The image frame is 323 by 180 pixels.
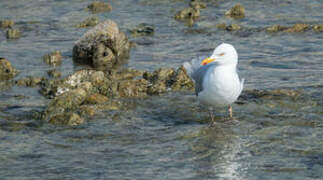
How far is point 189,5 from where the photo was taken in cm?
1864

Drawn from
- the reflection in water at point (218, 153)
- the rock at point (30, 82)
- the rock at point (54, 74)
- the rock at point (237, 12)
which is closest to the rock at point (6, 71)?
the rock at point (30, 82)

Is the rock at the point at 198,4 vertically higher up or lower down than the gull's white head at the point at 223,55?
higher up

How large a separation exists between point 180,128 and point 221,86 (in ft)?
2.83

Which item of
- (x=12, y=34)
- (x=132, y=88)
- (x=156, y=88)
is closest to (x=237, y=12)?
(x=12, y=34)

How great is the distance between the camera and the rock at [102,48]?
13.2 meters

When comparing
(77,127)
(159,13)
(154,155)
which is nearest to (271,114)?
(154,155)

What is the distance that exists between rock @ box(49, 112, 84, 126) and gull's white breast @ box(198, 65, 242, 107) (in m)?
1.92

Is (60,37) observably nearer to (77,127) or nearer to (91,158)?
(77,127)

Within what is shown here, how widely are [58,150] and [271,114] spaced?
10.9ft

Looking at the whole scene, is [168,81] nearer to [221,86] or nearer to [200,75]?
[200,75]

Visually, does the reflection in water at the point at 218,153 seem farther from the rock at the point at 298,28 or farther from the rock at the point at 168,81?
the rock at the point at 298,28

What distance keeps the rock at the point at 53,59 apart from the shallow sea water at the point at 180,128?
0.21 meters

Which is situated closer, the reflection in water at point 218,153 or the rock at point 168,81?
the reflection in water at point 218,153

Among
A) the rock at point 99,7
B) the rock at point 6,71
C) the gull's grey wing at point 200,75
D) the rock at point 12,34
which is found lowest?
the rock at point 6,71
